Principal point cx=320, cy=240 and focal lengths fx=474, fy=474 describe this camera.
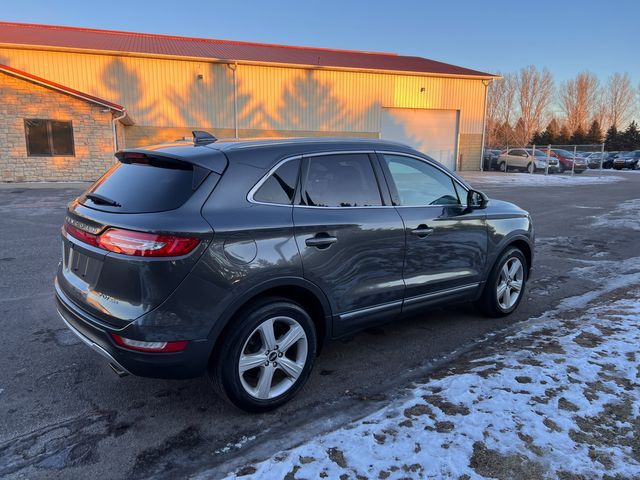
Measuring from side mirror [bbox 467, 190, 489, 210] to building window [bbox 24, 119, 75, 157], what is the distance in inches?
762

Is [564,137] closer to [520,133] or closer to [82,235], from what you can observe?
[520,133]

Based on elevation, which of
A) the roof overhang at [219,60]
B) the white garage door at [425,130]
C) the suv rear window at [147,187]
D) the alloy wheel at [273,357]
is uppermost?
the roof overhang at [219,60]

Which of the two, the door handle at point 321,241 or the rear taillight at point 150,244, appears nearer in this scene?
the rear taillight at point 150,244

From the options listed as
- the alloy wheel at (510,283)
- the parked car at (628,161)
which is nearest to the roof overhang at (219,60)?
the parked car at (628,161)

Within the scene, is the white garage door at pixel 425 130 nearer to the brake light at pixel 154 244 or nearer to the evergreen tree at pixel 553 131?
the brake light at pixel 154 244

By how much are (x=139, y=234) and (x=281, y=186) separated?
38.4 inches

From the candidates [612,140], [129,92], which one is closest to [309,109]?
[129,92]

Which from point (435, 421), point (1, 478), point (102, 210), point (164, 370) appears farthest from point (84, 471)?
point (435, 421)

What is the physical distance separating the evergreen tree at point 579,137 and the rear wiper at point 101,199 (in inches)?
2899

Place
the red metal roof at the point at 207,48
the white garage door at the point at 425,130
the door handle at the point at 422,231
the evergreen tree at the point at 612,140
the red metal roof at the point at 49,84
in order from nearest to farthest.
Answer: the door handle at the point at 422,231 → the red metal roof at the point at 49,84 → the red metal roof at the point at 207,48 → the white garage door at the point at 425,130 → the evergreen tree at the point at 612,140

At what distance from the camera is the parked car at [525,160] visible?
3097 cm

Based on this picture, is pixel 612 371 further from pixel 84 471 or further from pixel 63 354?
pixel 63 354

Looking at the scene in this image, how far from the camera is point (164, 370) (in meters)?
2.74

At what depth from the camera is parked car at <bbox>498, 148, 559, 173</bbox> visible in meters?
31.0
